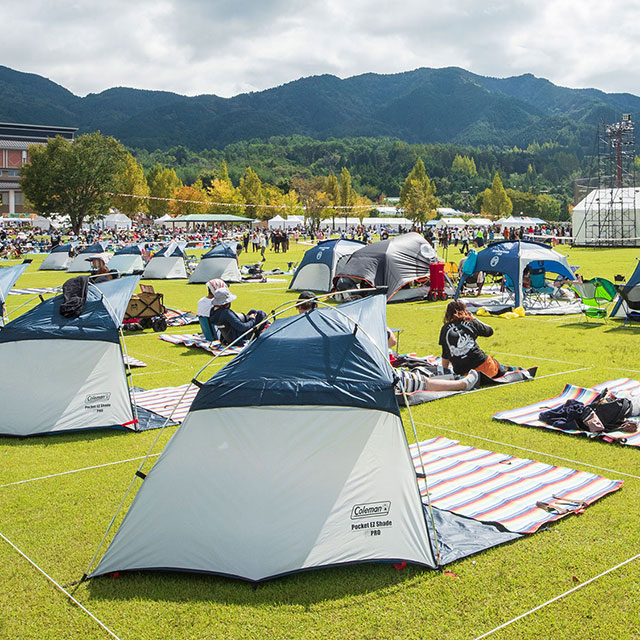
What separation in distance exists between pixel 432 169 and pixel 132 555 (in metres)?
186

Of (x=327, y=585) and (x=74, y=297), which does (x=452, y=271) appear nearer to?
(x=74, y=297)

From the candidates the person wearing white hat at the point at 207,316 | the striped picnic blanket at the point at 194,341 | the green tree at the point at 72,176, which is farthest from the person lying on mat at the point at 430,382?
the green tree at the point at 72,176

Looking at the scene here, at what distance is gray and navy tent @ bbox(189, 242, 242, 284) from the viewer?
86.5 ft

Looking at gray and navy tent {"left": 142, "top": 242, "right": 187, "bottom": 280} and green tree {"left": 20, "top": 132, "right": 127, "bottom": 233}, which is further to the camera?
green tree {"left": 20, "top": 132, "right": 127, "bottom": 233}

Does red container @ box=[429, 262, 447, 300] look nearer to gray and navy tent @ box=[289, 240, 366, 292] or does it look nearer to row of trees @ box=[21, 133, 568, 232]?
gray and navy tent @ box=[289, 240, 366, 292]

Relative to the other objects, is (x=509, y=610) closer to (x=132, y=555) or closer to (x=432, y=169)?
(x=132, y=555)

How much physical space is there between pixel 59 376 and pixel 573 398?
5.95 m

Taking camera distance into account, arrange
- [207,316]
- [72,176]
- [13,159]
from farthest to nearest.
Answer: [13,159]
[72,176]
[207,316]

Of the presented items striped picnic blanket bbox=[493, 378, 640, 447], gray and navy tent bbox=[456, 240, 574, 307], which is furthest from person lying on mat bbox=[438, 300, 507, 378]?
gray and navy tent bbox=[456, 240, 574, 307]

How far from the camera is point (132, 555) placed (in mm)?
4629

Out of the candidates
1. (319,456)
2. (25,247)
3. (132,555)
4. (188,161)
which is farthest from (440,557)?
(188,161)

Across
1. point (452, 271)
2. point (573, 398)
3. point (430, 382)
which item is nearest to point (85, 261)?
point (452, 271)

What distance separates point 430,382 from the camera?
→ 905 centimetres

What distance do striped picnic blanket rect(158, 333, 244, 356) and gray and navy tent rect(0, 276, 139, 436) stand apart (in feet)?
12.2
